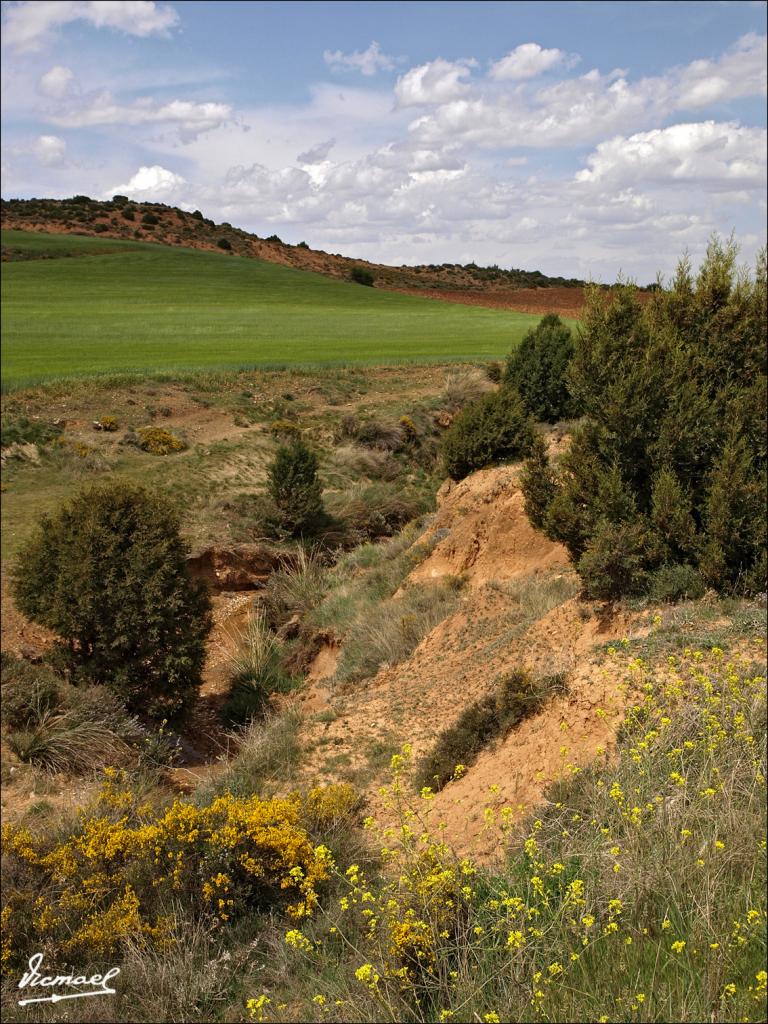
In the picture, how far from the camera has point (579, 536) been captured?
893cm

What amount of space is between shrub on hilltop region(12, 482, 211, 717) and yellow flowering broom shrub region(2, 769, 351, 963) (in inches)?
176

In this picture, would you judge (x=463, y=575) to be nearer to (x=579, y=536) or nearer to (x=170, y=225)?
(x=579, y=536)

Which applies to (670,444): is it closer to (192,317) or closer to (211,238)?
(192,317)

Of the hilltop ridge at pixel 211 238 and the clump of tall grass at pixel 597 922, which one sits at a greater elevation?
the hilltop ridge at pixel 211 238

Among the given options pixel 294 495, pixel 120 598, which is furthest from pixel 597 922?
pixel 294 495

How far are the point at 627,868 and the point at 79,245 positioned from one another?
68.3m

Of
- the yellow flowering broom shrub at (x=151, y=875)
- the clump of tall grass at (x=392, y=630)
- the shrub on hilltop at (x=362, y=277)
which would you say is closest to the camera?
the yellow flowering broom shrub at (x=151, y=875)

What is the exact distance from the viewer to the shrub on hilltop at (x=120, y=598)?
1038cm

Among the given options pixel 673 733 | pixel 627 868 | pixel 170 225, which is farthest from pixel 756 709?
pixel 170 225

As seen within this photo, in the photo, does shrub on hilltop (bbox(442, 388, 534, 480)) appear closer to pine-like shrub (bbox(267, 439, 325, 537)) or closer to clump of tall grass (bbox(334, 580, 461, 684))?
pine-like shrub (bbox(267, 439, 325, 537))

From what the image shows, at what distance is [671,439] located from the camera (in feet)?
27.4

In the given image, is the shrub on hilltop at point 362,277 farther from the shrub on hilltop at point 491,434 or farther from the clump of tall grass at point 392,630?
the clump of tall grass at point 392,630

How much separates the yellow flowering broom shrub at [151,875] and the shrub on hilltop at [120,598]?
14.6 feet

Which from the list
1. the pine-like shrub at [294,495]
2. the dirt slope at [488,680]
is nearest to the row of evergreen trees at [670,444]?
the dirt slope at [488,680]
